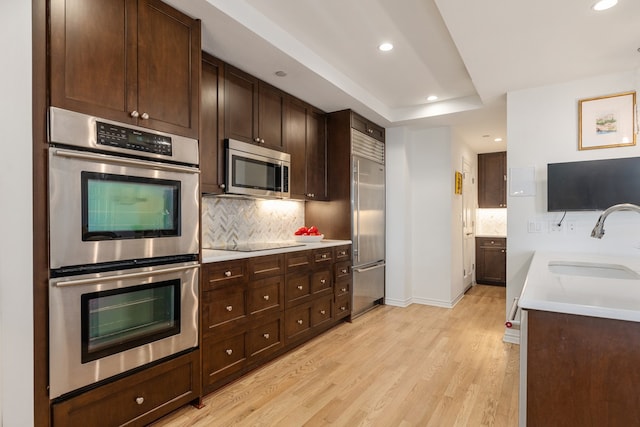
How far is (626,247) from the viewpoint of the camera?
9.53 feet

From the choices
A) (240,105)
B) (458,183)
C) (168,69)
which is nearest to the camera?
(168,69)

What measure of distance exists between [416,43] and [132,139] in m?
2.26

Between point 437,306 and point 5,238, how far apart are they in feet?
14.9

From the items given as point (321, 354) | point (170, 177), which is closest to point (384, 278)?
point (321, 354)

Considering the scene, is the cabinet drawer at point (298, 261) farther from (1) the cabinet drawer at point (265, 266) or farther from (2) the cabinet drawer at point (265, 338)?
(2) the cabinet drawer at point (265, 338)

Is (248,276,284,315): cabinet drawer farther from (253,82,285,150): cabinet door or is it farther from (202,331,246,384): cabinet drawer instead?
(253,82,285,150): cabinet door

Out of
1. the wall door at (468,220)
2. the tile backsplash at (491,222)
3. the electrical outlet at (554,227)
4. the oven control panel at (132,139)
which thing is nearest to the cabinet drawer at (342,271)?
the electrical outlet at (554,227)

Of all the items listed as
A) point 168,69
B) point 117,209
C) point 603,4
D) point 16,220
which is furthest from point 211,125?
point 603,4

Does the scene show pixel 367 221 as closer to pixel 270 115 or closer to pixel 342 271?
pixel 342 271

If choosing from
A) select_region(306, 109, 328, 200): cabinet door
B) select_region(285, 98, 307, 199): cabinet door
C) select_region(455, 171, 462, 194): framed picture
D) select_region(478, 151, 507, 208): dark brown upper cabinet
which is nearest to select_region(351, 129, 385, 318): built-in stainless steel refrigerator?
select_region(306, 109, 328, 200): cabinet door

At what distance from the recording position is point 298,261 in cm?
316

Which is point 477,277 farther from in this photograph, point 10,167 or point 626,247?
point 10,167

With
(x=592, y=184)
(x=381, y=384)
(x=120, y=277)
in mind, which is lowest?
(x=381, y=384)

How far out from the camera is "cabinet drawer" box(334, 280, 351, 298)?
3.75 metres
